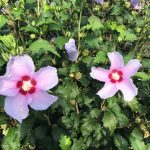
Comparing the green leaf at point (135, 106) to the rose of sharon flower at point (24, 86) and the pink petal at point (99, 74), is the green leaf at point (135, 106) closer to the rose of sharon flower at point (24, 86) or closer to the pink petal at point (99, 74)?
the pink petal at point (99, 74)

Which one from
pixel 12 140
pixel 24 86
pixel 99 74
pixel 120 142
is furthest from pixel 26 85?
pixel 120 142

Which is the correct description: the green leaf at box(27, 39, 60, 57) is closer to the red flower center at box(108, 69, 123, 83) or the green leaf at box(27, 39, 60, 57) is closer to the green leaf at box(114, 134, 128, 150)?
the red flower center at box(108, 69, 123, 83)

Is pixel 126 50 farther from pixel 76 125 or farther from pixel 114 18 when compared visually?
pixel 76 125

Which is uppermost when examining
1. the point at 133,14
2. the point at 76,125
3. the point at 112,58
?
the point at 112,58

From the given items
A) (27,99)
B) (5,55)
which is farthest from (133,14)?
(27,99)

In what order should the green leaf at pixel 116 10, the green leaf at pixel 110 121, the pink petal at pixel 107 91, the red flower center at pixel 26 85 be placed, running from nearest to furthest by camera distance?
the red flower center at pixel 26 85, the pink petal at pixel 107 91, the green leaf at pixel 110 121, the green leaf at pixel 116 10

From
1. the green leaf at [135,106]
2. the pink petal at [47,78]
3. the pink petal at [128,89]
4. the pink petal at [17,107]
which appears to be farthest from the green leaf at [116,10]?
the pink petal at [17,107]

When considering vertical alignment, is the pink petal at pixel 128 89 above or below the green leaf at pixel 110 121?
above
